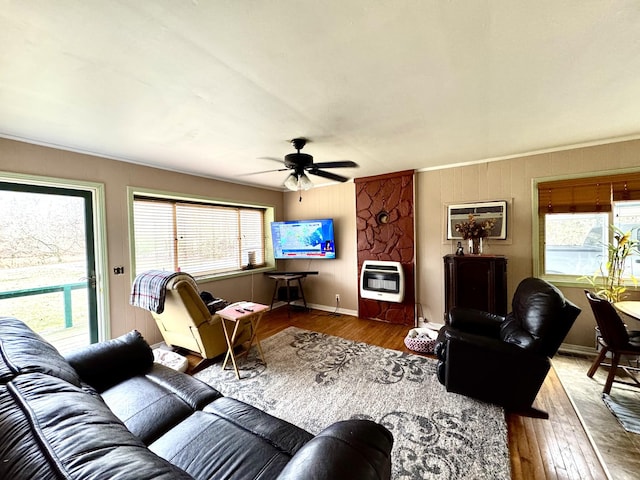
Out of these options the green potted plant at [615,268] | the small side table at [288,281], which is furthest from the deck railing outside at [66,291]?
the green potted plant at [615,268]

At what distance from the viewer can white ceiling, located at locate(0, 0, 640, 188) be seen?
3.64ft

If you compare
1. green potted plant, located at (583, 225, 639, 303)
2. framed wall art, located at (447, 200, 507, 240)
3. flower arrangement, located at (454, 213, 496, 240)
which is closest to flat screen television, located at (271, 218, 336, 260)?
framed wall art, located at (447, 200, 507, 240)

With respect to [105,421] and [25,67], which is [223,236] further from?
[105,421]

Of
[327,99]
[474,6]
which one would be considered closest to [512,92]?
[474,6]

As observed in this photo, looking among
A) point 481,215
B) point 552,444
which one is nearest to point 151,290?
point 552,444

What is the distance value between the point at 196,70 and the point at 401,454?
272 centimetres

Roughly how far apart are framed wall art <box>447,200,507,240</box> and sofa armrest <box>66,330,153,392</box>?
3.80 m

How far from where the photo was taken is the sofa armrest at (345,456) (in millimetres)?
706

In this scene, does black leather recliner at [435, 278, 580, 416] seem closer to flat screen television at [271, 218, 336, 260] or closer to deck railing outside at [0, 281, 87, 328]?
flat screen television at [271, 218, 336, 260]

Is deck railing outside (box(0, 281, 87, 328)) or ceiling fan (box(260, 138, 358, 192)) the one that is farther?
deck railing outside (box(0, 281, 87, 328))

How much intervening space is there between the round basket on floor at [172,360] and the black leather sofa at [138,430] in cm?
101

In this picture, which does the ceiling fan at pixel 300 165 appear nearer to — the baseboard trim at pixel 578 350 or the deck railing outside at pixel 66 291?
the deck railing outside at pixel 66 291

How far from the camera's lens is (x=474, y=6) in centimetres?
108

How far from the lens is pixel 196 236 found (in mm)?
4109
